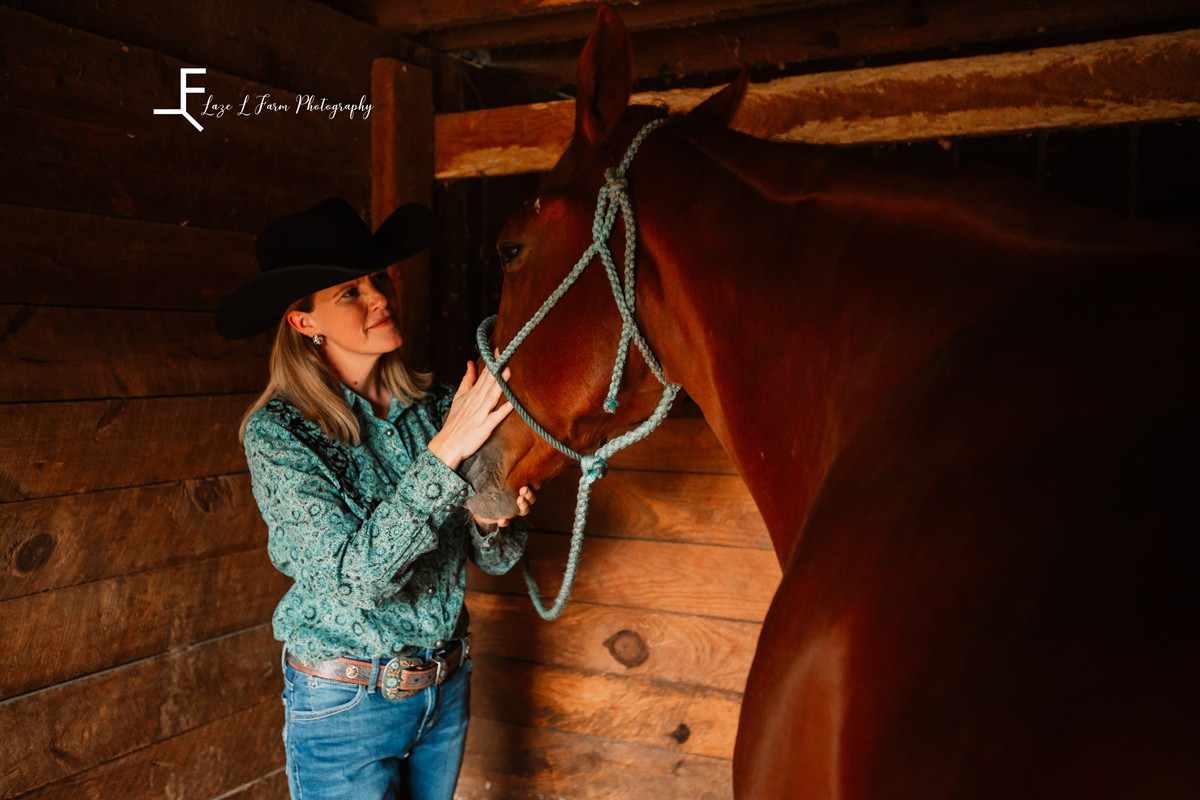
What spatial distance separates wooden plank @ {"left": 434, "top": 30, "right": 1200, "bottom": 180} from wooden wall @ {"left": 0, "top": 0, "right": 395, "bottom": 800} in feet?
2.64

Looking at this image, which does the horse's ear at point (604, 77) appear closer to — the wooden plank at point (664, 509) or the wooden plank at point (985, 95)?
the wooden plank at point (985, 95)

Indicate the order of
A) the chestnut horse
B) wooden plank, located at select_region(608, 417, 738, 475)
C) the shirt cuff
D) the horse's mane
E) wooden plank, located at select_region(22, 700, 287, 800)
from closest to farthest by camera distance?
the chestnut horse → the horse's mane → the shirt cuff → wooden plank, located at select_region(22, 700, 287, 800) → wooden plank, located at select_region(608, 417, 738, 475)

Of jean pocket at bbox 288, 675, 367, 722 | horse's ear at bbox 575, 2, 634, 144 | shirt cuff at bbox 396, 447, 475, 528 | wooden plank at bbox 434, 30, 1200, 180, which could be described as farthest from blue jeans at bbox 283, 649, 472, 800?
wooden plank at bbox 434, 30, 1200, 180

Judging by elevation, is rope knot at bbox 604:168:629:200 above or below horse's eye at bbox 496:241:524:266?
above

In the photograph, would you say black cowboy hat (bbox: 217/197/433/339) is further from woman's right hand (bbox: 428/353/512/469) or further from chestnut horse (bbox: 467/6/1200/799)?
chestnut horse (bbox: 467/6/1200/799)

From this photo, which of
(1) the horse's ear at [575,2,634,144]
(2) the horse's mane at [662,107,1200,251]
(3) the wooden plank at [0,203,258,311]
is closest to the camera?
(2) the horse's mane at [662,107,1200,251]

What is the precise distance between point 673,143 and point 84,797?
5.50 feet

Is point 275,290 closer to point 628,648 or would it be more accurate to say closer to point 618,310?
point 618,310

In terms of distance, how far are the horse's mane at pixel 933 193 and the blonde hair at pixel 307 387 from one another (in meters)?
0.80

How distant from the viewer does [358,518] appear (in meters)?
1.31

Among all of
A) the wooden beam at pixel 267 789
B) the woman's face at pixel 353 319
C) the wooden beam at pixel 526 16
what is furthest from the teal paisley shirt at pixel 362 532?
the wooden beam at pixel 526 16

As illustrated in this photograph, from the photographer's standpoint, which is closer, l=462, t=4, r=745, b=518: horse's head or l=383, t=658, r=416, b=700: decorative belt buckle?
l=462, t=4, r=745, b=518: horse's head

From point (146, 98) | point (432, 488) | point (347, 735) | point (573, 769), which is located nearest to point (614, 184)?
point (432, 488)

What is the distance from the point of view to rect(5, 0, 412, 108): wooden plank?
5.29 ft
